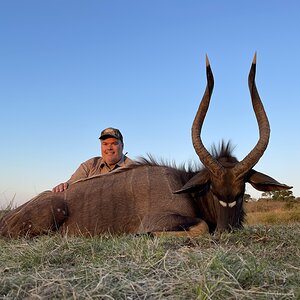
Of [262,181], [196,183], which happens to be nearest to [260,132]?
[262,181]

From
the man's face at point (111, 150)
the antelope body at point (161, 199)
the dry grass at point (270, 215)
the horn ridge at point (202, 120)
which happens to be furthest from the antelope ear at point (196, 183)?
the dry grass at point (270, 215)

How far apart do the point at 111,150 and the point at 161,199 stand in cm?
145

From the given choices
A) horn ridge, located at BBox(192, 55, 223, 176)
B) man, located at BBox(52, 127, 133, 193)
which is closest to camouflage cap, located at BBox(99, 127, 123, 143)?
man, located at BBox(52, 127, 133, 193)

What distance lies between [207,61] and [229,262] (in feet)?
11.3

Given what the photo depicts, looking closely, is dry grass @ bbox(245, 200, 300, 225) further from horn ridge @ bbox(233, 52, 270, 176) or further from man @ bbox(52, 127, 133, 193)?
horn ridge @ bbox(233, 52, 270, 176)

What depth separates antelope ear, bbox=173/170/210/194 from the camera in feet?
18.0

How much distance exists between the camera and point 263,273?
240cm

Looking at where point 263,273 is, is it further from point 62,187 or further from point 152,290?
point 62,187

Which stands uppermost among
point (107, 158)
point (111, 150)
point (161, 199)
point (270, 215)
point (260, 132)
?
point (260, 132)

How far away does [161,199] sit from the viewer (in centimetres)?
568

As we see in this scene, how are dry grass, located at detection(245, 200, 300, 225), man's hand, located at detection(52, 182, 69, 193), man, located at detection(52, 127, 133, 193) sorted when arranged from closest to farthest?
man's hand, located at detection(52, 182, 69, 193)
man, located at detection(52, 127, 133, 193)
dry grass, located at detection(245, 200, 300, 225)

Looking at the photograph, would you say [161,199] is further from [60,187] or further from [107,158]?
[107,158]

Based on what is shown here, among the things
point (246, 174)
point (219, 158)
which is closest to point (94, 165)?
point (219, 158)

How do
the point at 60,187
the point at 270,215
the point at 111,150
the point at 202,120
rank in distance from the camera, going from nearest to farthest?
1. the point at 202,120
2. the point at 60,187
3. the point at 111,150
4. the point at 270,215
